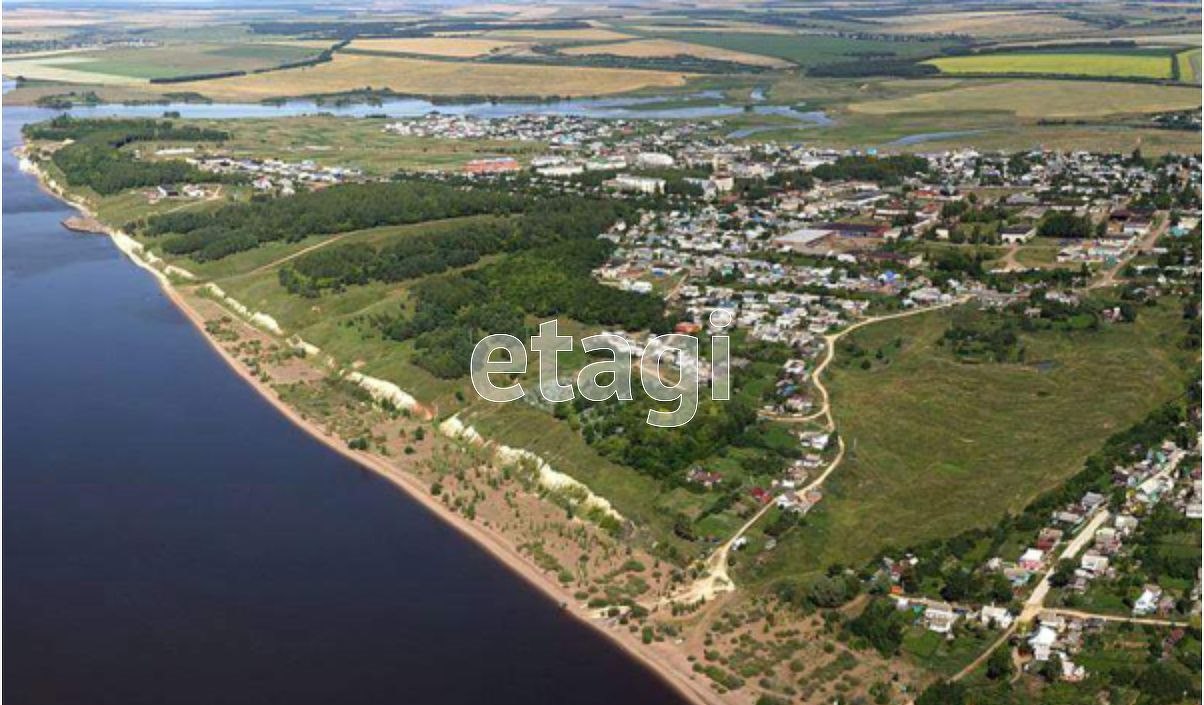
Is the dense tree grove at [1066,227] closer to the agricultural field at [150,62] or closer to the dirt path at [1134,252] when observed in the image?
the dirt path at [1134,252]

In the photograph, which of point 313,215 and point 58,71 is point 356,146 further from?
point 58,71

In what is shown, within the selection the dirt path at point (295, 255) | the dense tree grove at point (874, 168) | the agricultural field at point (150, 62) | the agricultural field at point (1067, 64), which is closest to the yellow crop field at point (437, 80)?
the agricultural field at point (150, 62)

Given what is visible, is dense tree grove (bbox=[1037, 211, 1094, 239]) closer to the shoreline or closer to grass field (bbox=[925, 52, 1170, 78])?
the shoreline

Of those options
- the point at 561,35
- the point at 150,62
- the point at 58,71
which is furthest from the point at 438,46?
the point at 58,71

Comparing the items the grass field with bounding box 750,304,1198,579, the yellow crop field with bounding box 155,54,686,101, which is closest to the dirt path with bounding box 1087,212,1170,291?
the grass field with bounding box 750,304,1198,579

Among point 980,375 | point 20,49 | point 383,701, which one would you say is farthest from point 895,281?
point 20,49

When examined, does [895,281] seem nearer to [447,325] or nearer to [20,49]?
[447,325]
